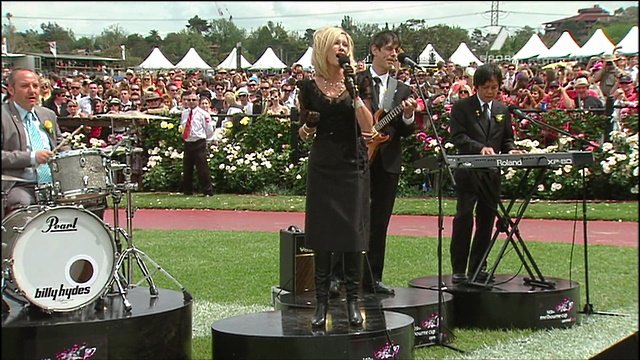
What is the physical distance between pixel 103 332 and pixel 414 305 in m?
2.58

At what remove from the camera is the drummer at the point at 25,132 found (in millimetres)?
6445

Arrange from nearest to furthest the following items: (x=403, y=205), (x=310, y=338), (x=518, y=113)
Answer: (x=310, y=338)
(x=518, y=113)
(x=403, y=205)

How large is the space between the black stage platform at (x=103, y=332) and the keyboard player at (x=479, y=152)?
9.62 feet

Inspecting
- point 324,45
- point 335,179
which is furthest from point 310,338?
point 324,45

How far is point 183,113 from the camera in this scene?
17.7m

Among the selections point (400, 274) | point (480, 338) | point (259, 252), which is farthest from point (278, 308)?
point (259, 252)

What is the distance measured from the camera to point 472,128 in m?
7.95

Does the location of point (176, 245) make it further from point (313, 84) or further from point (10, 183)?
point (313, 84)

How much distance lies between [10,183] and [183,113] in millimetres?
11565

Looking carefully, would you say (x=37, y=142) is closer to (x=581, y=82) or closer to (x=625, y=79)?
(x=581, y=82)

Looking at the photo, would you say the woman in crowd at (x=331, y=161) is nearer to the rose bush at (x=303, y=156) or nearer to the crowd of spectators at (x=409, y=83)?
the crowd of spectators at (x=409, y=83)

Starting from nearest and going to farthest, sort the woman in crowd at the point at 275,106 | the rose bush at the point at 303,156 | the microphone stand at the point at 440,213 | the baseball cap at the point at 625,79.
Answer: the microphone stand at the point at 440,213
the rose bush at the point at 303,156
the baseball cap at the point at 625,79
the woman in crowd at the point at 275,106

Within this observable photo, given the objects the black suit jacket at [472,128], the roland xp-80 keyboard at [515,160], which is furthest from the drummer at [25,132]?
the black suit jacket at [472,128]

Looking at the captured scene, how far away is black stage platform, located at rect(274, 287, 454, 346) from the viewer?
6.77 m
